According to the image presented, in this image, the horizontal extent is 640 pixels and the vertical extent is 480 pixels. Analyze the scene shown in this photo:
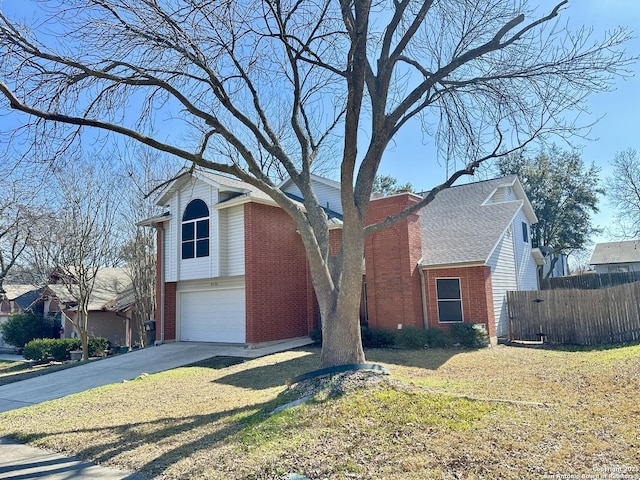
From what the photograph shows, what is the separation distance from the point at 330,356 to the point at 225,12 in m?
6.54

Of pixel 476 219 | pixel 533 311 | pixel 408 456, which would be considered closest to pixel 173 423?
pixel 408 456

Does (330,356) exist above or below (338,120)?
below

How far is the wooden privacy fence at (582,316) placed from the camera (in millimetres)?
13898

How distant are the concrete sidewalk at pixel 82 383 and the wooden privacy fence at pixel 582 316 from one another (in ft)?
26.4

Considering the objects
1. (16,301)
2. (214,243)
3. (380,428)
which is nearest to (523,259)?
(214,243)

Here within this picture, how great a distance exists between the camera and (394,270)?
15836 millimetres

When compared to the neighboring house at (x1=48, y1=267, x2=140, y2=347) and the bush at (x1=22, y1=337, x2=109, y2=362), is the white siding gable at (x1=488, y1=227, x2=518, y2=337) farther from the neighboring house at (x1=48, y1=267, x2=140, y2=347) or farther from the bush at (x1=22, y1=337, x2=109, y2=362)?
the neighboring house at (x1=48, y1=267, x2=140, y2=347)

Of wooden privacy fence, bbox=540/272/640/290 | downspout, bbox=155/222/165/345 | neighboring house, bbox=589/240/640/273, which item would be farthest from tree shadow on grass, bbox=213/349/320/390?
neighboring house, bbox=589/240/640/273

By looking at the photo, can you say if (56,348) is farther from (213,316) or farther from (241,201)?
(241,201)

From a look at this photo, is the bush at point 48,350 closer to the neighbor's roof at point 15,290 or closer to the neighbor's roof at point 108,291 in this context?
the neighbor's roof at point 108,291

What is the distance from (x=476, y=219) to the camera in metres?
18.2

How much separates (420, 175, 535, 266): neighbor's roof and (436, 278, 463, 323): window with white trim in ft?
2.76

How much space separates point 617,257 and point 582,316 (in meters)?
36.9

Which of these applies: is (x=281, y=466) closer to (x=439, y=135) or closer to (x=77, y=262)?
(x=439, y=135)
